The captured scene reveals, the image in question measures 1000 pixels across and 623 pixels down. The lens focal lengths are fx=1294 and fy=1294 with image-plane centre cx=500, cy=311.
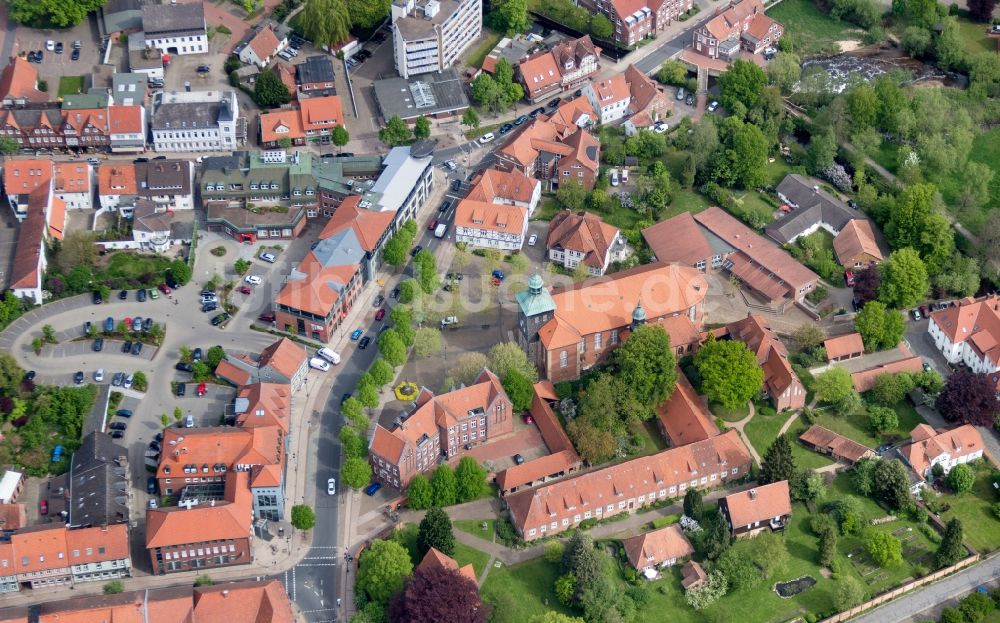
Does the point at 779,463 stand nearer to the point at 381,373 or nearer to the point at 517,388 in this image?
the point at 517,388

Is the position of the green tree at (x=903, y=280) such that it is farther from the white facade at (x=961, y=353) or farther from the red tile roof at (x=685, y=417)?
the red tile roof at (x=685, y=417)

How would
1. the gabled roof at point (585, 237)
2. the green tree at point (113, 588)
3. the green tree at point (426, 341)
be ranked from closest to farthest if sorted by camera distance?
the green tree at point (113, 588) → the green tree at point (426, 341) → the gabled roof at point (585, 237)

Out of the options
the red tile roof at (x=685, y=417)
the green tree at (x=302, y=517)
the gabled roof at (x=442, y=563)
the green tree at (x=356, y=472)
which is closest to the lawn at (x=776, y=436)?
the red tile roof at (x=685, y=417)

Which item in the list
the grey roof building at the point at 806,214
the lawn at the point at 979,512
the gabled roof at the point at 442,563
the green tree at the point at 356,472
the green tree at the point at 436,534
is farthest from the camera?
the grey roof building at the point at 806,214

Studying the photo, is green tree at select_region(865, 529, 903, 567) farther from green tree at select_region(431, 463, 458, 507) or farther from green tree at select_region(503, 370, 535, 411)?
green tree at select_region(431, 463, 458, 507)

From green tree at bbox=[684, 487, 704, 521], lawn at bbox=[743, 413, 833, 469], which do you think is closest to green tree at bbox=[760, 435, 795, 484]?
lawn at bbox=[743, 413, 833, 469]

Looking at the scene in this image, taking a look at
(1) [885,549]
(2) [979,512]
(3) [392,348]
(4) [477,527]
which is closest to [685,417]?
(1) [885,549]

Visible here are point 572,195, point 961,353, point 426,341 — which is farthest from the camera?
point 572,195
